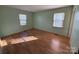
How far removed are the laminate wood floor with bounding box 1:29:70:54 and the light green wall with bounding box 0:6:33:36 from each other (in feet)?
0.23

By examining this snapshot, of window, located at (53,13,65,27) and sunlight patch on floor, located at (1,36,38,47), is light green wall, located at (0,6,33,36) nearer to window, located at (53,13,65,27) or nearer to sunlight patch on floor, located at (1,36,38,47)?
sunlight patch on floor, located at (1,36,38,47)

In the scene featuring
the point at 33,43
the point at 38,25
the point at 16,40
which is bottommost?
the point at 33,43

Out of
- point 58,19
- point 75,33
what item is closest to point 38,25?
point 58,19

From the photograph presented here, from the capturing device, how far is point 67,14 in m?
0.83

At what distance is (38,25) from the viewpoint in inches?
37.8

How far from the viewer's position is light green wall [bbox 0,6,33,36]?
0.78 meters

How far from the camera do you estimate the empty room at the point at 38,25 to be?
80 centimetres

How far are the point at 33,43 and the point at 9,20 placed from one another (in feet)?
1.65

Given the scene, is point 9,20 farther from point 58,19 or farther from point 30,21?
point 58,19

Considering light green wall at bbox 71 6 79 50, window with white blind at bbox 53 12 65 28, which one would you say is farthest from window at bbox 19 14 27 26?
light green wall at bbox 71 6 79 50

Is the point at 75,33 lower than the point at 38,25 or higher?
lower

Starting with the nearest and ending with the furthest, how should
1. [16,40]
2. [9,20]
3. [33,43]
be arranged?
1. [9,20]
2. [16,40]
3. [33,43]

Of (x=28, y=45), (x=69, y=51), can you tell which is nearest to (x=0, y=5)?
(x=28, y=45)

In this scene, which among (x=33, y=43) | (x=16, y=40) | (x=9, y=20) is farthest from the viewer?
(x=33, y=43)
